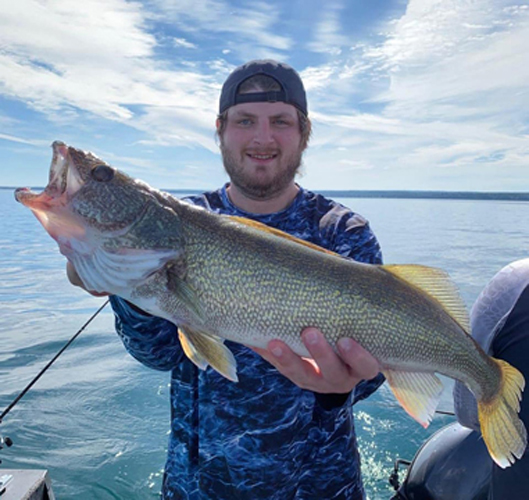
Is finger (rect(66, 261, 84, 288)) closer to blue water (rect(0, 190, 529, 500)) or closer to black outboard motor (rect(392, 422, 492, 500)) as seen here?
black outboard motor (rect(392, 422, 492, 500))

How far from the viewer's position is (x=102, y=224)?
8.09 ft

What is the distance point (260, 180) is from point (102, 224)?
1.23 m

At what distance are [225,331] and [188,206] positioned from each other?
782 mm

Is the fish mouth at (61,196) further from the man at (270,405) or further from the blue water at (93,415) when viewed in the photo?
the blue water at (93,415)

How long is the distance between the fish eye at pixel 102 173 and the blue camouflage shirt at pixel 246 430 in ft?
2.55

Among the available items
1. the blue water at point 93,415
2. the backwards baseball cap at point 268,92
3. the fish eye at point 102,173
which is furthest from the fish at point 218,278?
the blue water at point 93,415

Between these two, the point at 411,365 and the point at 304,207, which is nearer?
the point at 411,365

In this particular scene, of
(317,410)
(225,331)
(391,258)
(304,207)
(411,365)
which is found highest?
(304,207)

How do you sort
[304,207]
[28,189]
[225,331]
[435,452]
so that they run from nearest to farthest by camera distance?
[28,189] < [225,331] < [304,207] < [435,452]

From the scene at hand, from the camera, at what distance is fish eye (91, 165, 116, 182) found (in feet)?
8.12

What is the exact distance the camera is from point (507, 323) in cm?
275

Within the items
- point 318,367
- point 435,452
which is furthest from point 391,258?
point 318,367

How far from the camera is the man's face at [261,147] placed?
3.24 m

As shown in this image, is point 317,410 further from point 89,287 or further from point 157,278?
point 89,287
